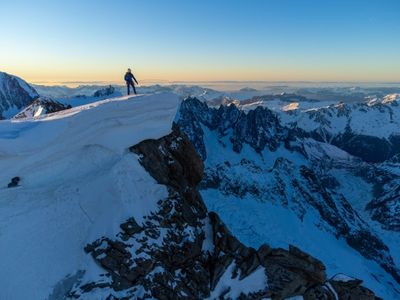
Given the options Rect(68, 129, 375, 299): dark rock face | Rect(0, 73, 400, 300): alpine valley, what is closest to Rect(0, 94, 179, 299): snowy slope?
Rect(0, 73, 400, 300): alpine valley

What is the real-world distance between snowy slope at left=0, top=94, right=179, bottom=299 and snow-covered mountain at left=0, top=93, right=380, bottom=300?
8cm

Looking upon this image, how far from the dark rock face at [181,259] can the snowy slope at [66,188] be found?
1.14m

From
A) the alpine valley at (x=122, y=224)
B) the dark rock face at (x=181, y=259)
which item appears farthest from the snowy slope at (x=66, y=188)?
the dark rock face at (x=181, y=259)

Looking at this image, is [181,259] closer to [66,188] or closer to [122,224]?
[122,224]

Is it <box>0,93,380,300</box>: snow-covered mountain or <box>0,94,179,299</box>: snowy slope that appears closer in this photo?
<box>0,94,179,299</box>: snowy slope

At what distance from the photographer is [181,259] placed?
30.1 m

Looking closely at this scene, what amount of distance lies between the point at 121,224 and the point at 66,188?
17.7 ft

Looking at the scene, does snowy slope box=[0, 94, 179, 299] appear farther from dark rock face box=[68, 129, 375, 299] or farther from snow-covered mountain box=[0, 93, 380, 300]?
dark rock face box=[68, 129, 375, 299]


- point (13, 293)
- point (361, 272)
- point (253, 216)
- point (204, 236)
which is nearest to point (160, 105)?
point (204, 236)

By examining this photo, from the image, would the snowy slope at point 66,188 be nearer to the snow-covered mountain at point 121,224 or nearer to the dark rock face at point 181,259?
the snow-covered mountain at point 121,224

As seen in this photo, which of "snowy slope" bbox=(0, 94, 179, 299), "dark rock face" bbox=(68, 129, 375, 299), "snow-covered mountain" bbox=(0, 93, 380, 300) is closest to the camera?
"snowy slope" bbox=(0, 94, 179, 299)

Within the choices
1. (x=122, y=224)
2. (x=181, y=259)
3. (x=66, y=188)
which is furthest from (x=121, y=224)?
(x=66, y=188)

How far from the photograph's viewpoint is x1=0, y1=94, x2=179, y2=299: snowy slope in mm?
26219

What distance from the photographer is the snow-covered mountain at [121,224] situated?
2648 centimetres
